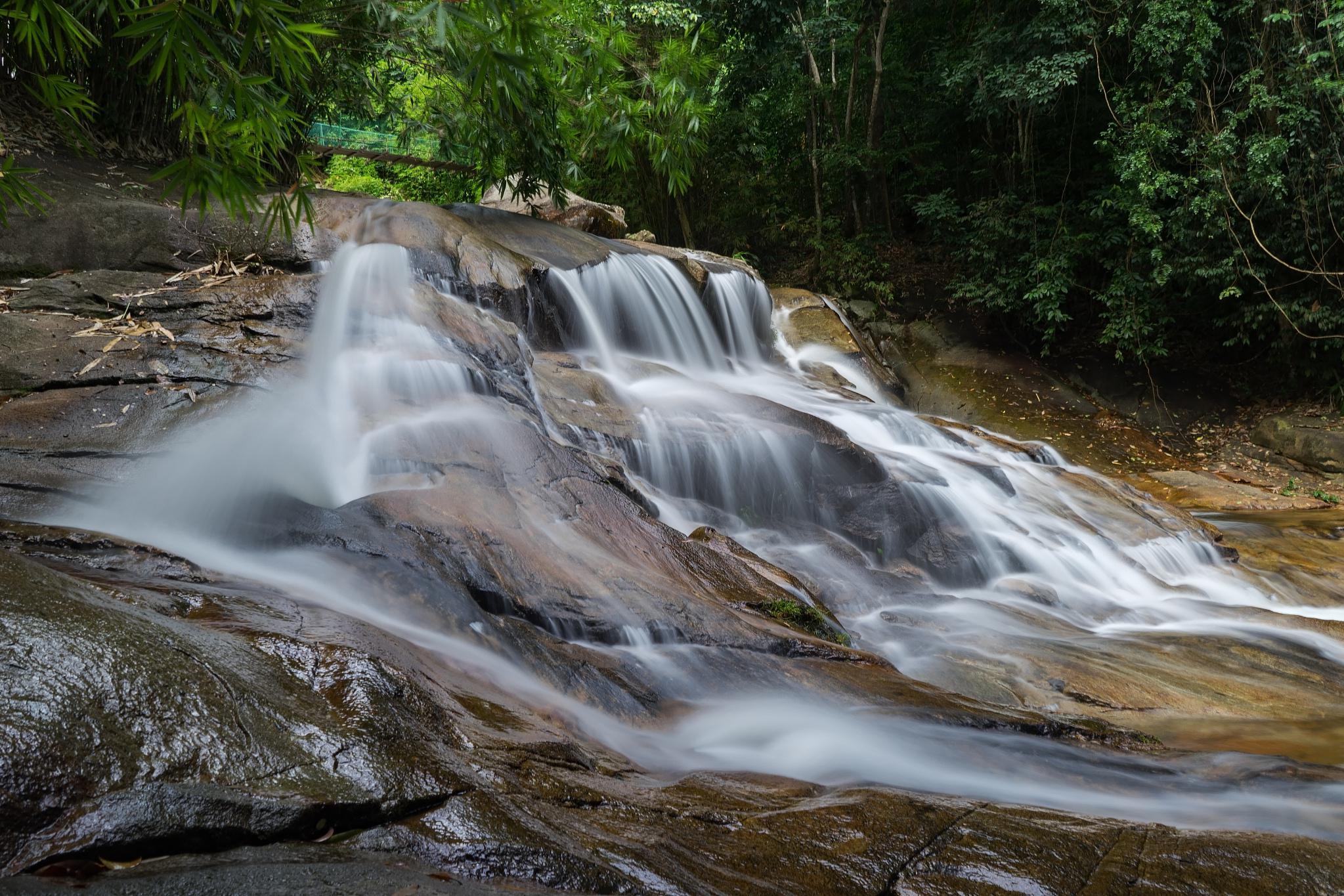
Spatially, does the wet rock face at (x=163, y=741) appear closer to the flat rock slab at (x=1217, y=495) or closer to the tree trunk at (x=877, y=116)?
the flat rock slab at (x=1217, y=495)

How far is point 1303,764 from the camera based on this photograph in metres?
3.46

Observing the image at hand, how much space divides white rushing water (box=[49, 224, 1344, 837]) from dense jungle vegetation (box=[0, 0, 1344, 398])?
1541mm

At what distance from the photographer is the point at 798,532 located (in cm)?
666

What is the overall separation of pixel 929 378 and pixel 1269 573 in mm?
6818

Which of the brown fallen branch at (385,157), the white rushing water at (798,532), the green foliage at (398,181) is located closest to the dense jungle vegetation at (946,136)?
the brown fallen branch at (385,157)

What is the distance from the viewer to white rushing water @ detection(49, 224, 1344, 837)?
10.8ft


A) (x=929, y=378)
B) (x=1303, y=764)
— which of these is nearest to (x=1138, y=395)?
(x=929, y=378)

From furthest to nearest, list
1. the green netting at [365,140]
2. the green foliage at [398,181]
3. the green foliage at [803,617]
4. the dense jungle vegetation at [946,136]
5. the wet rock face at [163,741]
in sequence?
the green netting at [365,140] < the green foliage at [398,181] < the dense jungle vegetation at [946,136] < the green foliage at [803,617] < the wet rock face at [163,741]

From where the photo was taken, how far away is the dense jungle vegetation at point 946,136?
8234 millimetres

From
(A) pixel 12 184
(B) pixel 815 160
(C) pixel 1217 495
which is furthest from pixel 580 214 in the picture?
(A) pixel 12 184

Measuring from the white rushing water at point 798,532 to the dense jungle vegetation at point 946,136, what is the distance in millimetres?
1541

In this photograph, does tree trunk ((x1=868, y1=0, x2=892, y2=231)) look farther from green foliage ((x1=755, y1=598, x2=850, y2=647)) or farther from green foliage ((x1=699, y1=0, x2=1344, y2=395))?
green foliage ((x1=755, y1=598, x2=850, y2=647))

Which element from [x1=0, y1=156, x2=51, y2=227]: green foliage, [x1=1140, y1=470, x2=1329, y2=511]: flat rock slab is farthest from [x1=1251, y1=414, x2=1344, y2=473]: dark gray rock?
[x1=0, y1=156, x2=51, y2=227]: green foliage

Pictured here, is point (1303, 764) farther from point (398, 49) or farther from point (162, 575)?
point (398, 49)
